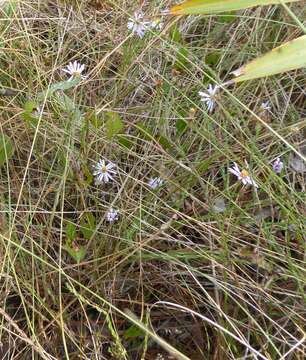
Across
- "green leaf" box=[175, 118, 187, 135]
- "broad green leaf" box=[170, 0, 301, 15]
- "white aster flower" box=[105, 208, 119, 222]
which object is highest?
"broad green leaf" box=[170, 0, 301, 15]

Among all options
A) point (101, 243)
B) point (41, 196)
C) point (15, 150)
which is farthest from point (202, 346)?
point (15, 150)

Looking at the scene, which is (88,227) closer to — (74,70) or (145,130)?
(145,130)

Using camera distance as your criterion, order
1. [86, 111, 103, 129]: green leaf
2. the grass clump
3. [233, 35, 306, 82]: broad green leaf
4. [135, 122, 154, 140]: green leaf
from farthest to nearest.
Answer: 1. [135, 122, 154, 140]: green leaf
2. [86, 111, 103, 129]: green leaf
3. the grass clump
4. [233, 35, 306, 82]: broad green leaf

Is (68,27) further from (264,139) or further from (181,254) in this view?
(181,254)

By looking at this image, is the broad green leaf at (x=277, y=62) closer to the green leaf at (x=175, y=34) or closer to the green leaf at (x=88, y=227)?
the green leaf at (x=88, y=227)

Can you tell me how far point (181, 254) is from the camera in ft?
3.68

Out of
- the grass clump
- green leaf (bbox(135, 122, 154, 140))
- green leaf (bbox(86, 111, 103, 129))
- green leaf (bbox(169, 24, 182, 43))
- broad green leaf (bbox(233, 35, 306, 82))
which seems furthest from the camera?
green leaf (bbox(169, 24, 182, 43))

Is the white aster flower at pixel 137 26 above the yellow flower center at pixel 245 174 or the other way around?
above

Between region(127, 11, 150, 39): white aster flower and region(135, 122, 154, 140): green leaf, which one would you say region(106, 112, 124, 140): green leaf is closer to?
region(135, 122, 154, 140): green leaf

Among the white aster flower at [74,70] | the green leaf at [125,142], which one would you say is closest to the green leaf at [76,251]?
the green leaf at [125,142]

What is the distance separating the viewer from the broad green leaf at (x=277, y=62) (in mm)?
878

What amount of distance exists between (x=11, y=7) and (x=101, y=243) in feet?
2.04

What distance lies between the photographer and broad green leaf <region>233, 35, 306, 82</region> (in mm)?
878

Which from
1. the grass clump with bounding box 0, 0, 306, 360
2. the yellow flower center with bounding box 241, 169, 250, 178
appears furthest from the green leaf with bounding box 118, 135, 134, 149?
the yellow flower center with bounding box 241, 169, 250, 178
